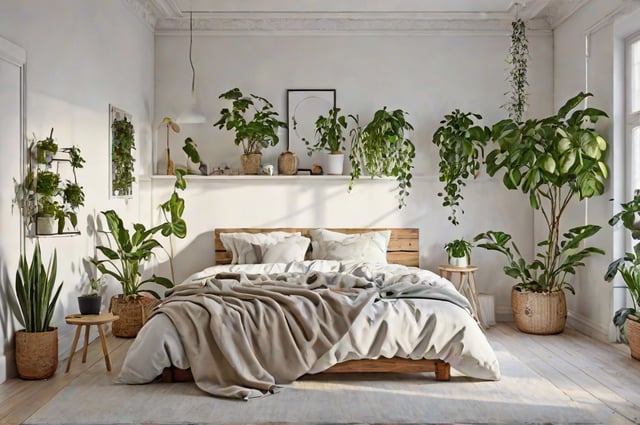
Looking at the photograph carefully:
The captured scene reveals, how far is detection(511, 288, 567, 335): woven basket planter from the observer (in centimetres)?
620

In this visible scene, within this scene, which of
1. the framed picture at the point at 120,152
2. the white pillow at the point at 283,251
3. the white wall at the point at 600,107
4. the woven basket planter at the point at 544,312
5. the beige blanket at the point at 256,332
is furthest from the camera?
the white pillow at the point at 283,251

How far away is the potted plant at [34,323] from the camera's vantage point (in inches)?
173

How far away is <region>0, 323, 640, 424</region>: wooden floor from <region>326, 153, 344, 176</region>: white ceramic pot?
87.0 inches

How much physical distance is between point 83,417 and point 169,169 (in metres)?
3.81

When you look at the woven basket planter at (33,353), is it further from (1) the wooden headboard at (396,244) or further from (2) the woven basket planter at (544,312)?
(2) the woven basket planter at (544,312)

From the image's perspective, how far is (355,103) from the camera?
724 cm

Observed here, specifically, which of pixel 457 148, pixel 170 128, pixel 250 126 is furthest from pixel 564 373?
pixel 170 128

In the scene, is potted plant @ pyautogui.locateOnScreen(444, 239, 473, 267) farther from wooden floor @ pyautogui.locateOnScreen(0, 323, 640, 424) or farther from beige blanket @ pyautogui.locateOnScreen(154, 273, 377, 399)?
beige blanket @ pyautogui.locateOnScreen(154, 273, 377, 399)

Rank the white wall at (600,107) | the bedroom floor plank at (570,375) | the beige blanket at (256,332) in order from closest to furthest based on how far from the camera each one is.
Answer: the bedroom floor plank at (570,375) → the beige blanket at (256,332) → the white wall at (600,107)

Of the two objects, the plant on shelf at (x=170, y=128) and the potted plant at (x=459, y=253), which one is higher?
the plant on shelf at (x=170, y=128)

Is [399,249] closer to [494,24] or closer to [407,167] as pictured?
[407,167]

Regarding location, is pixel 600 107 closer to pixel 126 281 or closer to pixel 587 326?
pixel 587 326

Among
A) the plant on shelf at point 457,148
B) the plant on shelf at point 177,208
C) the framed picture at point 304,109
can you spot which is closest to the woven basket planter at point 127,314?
the plant on shelf at point 177,208

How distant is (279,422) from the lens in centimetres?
368
